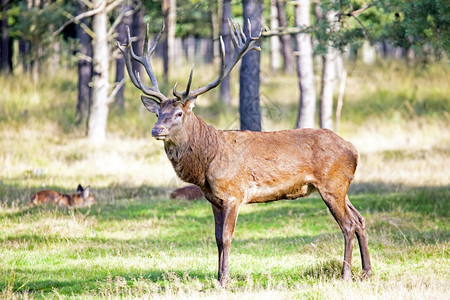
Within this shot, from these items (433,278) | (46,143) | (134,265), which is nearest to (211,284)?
(134,265)

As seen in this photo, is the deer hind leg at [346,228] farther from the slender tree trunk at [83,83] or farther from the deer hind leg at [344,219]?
the slender tree trunk at [83,83]

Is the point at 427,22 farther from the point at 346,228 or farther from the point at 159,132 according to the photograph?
the point at 159,132

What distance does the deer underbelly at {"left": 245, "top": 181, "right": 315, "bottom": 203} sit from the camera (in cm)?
747

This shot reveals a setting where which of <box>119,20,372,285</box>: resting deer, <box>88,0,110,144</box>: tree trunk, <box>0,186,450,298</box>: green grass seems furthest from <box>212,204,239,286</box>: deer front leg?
<box>88,0,110,144</box>: tree trunk

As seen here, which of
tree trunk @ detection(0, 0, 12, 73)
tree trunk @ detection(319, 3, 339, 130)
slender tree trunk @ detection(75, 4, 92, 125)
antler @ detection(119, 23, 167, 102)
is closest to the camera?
antler @ detection(119, 23, 167, 102)

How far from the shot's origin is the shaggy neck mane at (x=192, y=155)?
23.9 ft

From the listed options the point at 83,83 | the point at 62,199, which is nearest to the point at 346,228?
the point at 62,199

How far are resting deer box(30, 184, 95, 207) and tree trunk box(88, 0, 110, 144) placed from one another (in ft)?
21.0

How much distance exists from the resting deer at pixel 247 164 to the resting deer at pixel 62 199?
15.4 ft

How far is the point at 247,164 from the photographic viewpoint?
7.45 m

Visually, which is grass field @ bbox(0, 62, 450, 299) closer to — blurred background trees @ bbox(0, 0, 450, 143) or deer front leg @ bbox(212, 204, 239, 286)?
deer front leg @ bbox(212, 204, 239, 286)

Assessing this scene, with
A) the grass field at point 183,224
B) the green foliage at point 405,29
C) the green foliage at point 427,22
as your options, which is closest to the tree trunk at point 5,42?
the grass field at point 183,224

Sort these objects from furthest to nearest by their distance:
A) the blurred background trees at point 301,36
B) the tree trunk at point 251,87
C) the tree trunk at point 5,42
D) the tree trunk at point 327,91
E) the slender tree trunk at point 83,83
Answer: the tree trunk at point 5,42, the slender tree trunk at point 83,83, the tree trunk at point 327,91, the tree trunk at point 251,87, the blurred background trees at point 301,36

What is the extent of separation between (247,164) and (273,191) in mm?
420
